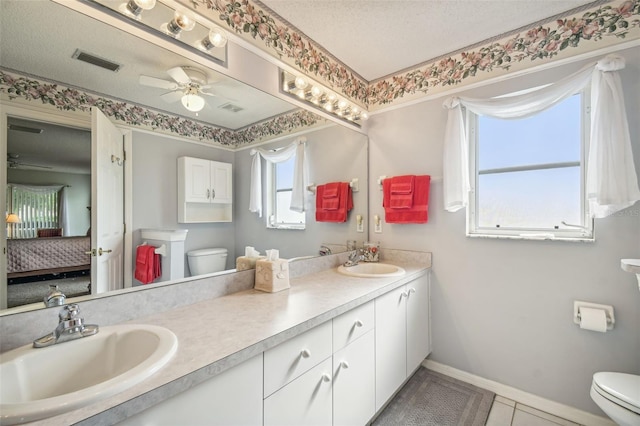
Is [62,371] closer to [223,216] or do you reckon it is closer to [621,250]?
[223,216]

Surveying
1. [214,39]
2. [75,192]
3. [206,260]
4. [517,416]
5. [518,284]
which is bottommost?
[517,416]

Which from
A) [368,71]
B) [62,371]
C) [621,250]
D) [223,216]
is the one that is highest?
[368,71]

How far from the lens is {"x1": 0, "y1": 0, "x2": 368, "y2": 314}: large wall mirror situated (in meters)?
0.88

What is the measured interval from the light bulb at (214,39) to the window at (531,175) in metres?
1.79

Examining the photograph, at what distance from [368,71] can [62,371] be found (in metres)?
2.59

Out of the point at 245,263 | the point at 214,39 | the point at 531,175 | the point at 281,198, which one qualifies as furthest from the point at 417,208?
the point at 214,39

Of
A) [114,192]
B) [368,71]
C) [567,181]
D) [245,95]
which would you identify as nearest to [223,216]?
[114,192]

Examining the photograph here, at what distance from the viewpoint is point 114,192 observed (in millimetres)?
1104

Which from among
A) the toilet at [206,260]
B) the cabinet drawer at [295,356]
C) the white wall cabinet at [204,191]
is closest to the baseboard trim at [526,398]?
the cabinet drawer at [295,356]

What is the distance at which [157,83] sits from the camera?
3.98 feet

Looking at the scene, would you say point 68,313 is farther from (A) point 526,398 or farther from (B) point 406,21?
(A) point 526,398

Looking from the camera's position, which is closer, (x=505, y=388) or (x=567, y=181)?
(x=567, y=181)

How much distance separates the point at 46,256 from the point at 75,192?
23 centimetres

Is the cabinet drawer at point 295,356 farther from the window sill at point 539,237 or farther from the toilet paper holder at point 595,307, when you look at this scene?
the toilet paper holder at point 595,307
